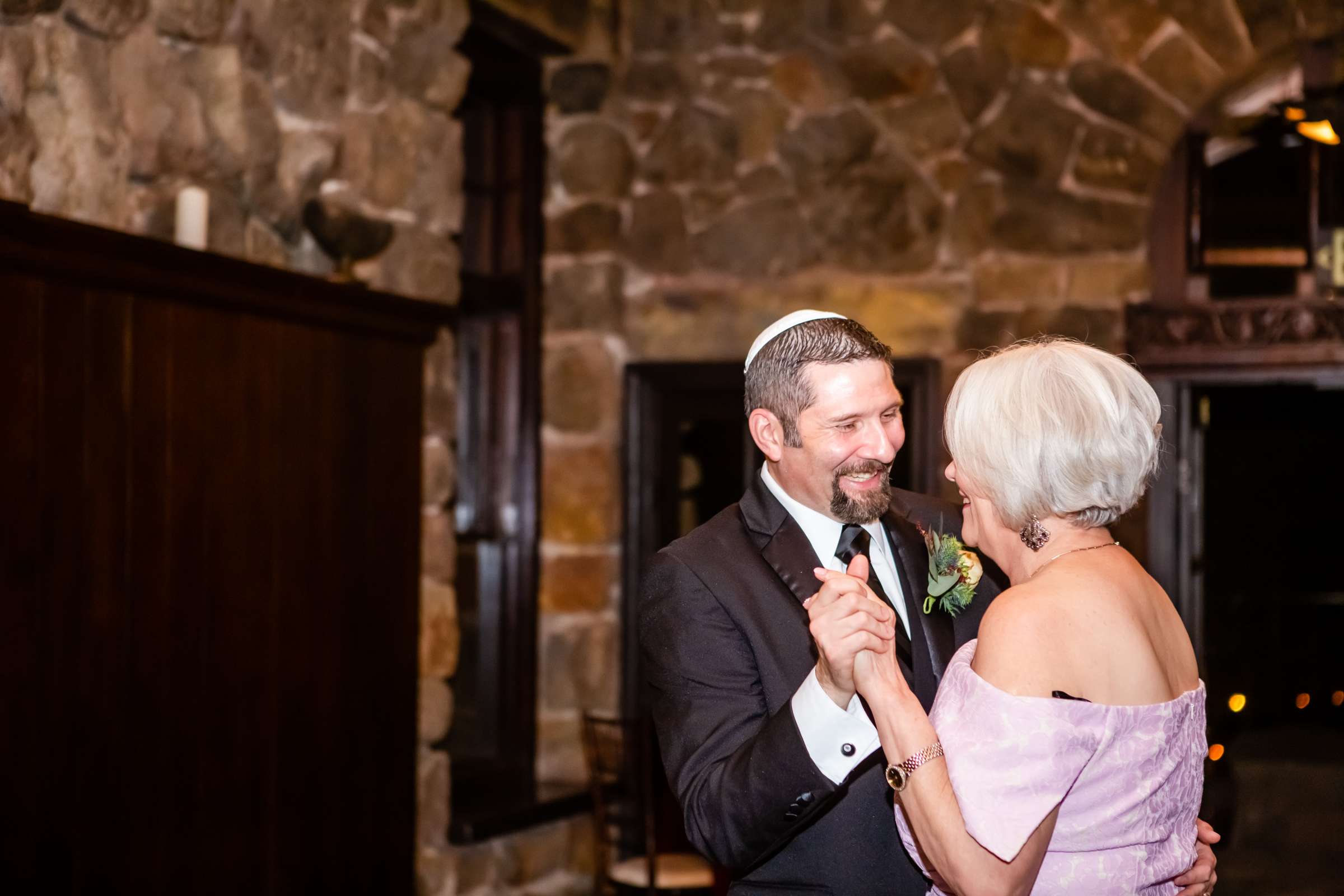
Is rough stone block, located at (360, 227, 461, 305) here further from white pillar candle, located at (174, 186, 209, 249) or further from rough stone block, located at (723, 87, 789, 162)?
rough stone block, located at (723, 87, 789, 162)

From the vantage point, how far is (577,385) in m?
5.63

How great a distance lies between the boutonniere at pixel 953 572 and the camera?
204 cm

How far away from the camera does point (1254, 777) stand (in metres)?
6.19

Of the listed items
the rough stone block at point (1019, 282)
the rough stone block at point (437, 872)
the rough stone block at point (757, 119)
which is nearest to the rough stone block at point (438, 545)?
the rough stone block at point (437, 872)

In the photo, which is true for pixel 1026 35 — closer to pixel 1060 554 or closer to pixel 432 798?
pixel 432 798

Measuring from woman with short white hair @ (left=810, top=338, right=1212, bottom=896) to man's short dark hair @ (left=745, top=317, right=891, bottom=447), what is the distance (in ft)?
1.07

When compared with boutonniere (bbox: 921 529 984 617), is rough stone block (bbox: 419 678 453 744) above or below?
below

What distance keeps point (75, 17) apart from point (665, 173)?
291 cm

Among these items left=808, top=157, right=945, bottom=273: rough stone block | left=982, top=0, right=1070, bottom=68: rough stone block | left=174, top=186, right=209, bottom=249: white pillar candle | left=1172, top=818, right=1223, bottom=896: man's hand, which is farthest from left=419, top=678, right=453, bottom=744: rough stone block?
left=982, top=0, right=1070, bottom=68: rough stone block

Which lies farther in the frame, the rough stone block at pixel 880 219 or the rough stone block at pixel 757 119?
the rough stone block at pixel 757 119

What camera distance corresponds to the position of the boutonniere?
6.71 feet

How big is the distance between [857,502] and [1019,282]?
3338 millimetres

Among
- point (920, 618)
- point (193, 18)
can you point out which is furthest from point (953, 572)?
point (193, 18)

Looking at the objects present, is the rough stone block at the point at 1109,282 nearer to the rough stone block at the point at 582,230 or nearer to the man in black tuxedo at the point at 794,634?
the rough stone block at the point at 582,230
